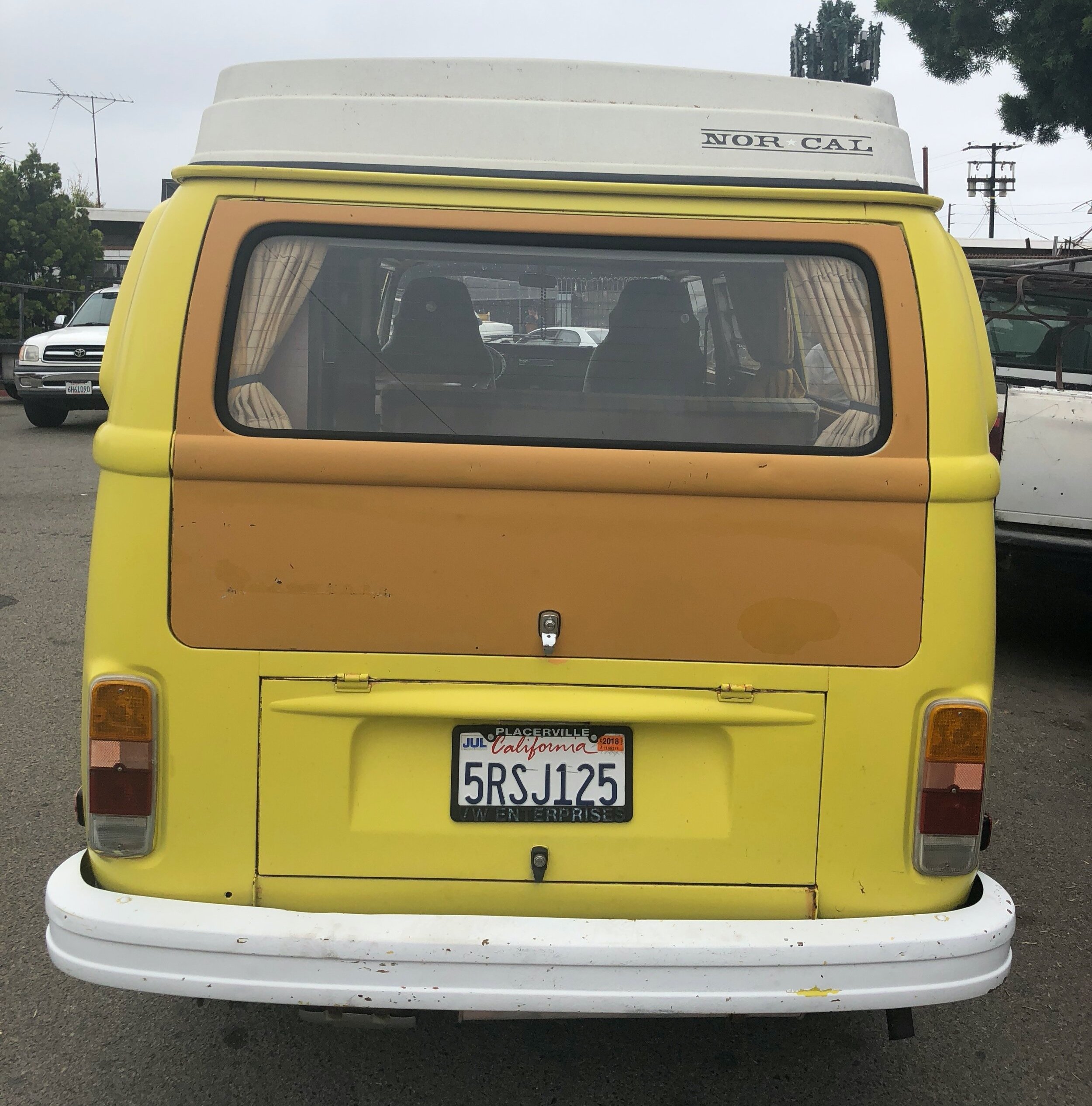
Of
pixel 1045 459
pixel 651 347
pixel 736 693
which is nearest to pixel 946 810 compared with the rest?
pixel 736 693

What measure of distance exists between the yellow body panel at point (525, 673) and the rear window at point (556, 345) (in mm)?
111

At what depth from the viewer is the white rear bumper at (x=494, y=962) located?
7.30ft

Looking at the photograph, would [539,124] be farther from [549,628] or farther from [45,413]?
[45,413]

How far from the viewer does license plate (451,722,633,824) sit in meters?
2.39

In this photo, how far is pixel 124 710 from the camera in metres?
2.37

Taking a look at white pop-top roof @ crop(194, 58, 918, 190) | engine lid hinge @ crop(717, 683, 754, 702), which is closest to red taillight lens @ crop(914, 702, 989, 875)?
engine lid hinge @ crop(717, 683, 754, 702)

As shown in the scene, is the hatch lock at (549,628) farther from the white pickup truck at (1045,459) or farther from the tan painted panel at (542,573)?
the white pickup truck at (1045,459)

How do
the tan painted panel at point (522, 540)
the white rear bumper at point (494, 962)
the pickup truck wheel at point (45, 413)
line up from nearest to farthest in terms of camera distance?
the white rear bumper at point (494, 962) → the tan painted panel at point (522, 540) → the pickup truck wheel at point (45, 413)

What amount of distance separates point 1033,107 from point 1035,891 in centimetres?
1263

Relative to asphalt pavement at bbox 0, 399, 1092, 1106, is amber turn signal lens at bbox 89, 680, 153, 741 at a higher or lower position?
higher

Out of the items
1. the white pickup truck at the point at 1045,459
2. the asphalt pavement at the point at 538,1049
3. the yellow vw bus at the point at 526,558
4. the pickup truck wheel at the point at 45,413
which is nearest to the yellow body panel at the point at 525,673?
the yellow vw bus at the point at 526,558

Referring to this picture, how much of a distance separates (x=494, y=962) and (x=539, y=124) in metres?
1.75

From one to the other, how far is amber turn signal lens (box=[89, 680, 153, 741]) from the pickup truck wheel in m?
14.4

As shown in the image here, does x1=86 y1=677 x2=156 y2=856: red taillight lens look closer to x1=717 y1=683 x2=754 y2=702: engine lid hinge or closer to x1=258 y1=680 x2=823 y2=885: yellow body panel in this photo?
x1=258 y1=680 x2=823 y2=885: yellow body panel
